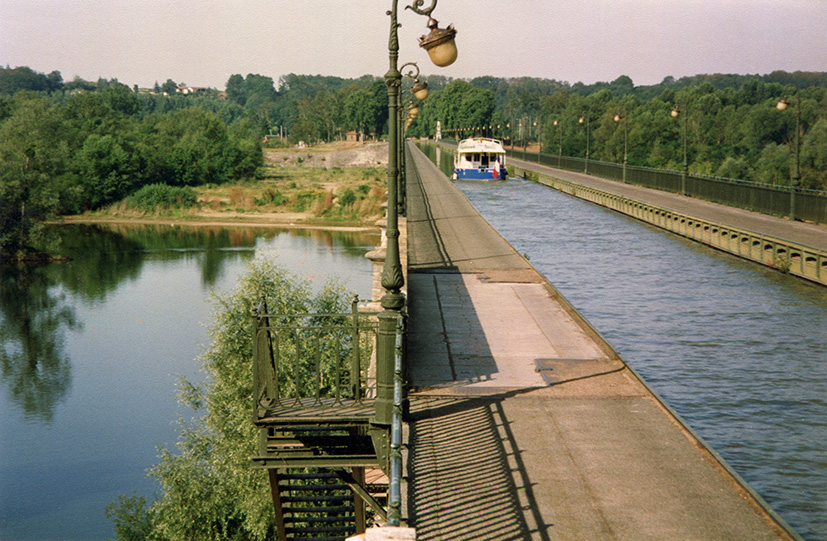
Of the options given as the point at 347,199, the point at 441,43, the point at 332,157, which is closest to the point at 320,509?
the point at 441,43

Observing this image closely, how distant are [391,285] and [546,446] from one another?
3.01 metres

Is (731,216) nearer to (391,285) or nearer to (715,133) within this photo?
(391,285)

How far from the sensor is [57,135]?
87812mm

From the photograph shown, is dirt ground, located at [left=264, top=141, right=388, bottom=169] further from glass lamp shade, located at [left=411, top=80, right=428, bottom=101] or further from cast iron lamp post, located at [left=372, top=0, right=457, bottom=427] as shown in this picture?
cast iron lamp post, located at [left=372, top=0, right=457, bottom=427]

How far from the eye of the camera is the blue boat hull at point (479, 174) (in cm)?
8162

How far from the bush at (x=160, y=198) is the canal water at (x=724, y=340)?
206ft

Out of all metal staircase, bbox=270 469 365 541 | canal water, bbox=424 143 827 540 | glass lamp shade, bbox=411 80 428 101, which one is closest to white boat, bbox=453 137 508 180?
canal water, bbox=424 143 827 540

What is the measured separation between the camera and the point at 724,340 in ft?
68.0

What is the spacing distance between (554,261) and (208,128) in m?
89.8

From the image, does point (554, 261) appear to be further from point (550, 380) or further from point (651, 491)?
point (651, 491)

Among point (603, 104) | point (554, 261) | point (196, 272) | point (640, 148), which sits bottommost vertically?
point (196, 272)

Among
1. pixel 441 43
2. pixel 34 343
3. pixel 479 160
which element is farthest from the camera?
pixel 479 160

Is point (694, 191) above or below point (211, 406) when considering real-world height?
above

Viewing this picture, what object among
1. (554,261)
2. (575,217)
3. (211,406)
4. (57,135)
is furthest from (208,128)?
(211,406)
